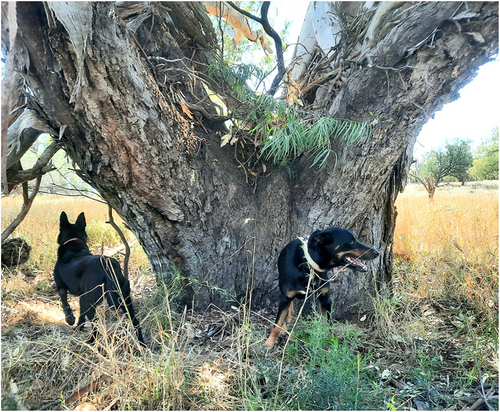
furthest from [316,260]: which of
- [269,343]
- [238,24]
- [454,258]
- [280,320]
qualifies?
[238,24]

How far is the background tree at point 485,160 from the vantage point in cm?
1280

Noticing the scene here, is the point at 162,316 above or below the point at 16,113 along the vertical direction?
below

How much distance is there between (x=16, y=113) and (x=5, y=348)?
6.08ft

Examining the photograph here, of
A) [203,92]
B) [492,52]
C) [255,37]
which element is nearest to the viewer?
[492,52]

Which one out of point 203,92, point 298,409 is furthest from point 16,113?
point 298,409

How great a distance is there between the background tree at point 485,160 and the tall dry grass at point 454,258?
8.94 metres

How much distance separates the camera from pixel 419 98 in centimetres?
295

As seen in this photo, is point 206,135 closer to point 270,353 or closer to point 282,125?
point 282,125

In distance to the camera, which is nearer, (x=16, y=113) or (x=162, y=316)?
(x=16, y=113)

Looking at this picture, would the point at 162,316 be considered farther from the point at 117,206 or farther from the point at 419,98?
the point at 419,98

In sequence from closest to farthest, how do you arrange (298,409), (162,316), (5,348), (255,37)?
1. (298,409)
2. (5,348)
3. (162,316)
4. (255,37)

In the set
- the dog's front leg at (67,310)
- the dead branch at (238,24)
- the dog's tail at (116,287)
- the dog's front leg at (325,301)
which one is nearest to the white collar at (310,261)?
the dog's front leg at (325,301)

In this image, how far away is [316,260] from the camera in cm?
298

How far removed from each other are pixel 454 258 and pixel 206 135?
3.29 m
